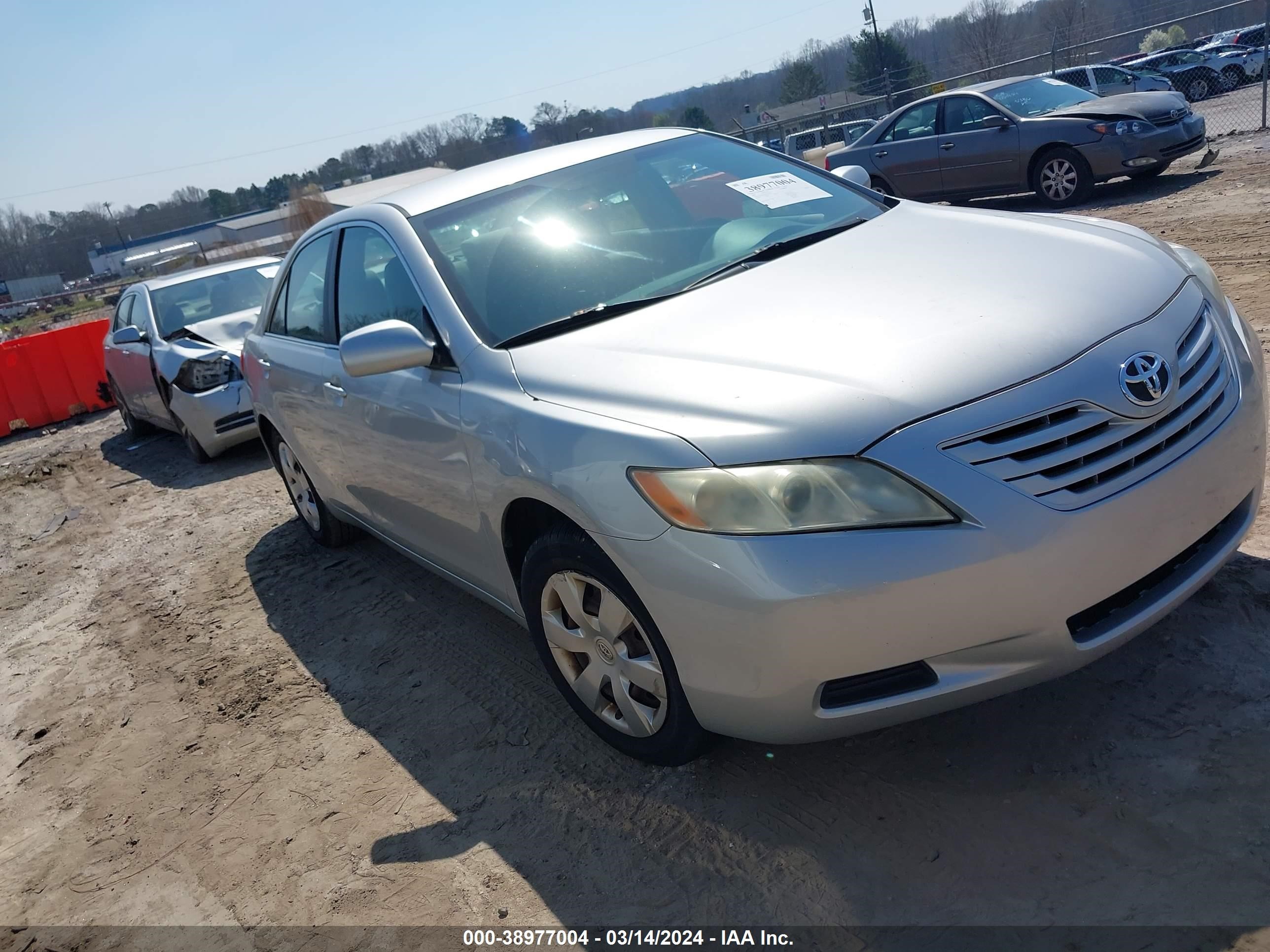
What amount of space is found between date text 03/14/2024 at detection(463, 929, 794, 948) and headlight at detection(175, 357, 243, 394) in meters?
6.87

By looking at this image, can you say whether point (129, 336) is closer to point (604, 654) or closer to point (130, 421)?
point (130, 421)

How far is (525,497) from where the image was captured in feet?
9.38

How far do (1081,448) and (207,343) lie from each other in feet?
26.6

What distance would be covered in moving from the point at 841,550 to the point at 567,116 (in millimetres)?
70043

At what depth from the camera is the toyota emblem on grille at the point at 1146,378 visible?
2.34 meters

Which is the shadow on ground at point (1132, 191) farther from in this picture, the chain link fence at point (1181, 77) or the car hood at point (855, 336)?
the car hood at point (855, 336)

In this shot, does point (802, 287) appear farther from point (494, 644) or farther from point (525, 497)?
point (494, 644)

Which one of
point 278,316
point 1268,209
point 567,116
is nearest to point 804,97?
point 567,116

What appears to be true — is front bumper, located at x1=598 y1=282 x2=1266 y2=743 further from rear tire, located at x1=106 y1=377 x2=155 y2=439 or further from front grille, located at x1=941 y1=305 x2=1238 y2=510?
rear tire, located at x1=106 y1=377 x2=155 y2=439

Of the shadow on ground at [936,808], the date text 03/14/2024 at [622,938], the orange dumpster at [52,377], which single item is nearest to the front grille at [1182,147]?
the shadow on ground at [936,808]

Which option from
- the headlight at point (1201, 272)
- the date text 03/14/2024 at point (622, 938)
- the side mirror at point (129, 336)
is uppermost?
the side mirror at point (129, 336)

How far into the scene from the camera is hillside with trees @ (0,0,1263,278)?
121 ft

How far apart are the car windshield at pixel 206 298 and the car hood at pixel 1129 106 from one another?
8.59 m

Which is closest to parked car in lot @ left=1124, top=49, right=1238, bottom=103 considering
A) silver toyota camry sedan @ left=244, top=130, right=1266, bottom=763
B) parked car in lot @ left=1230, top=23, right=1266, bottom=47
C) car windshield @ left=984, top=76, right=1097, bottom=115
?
parked car in lot @ left=1230, top=23, right=1266, bottom=47
